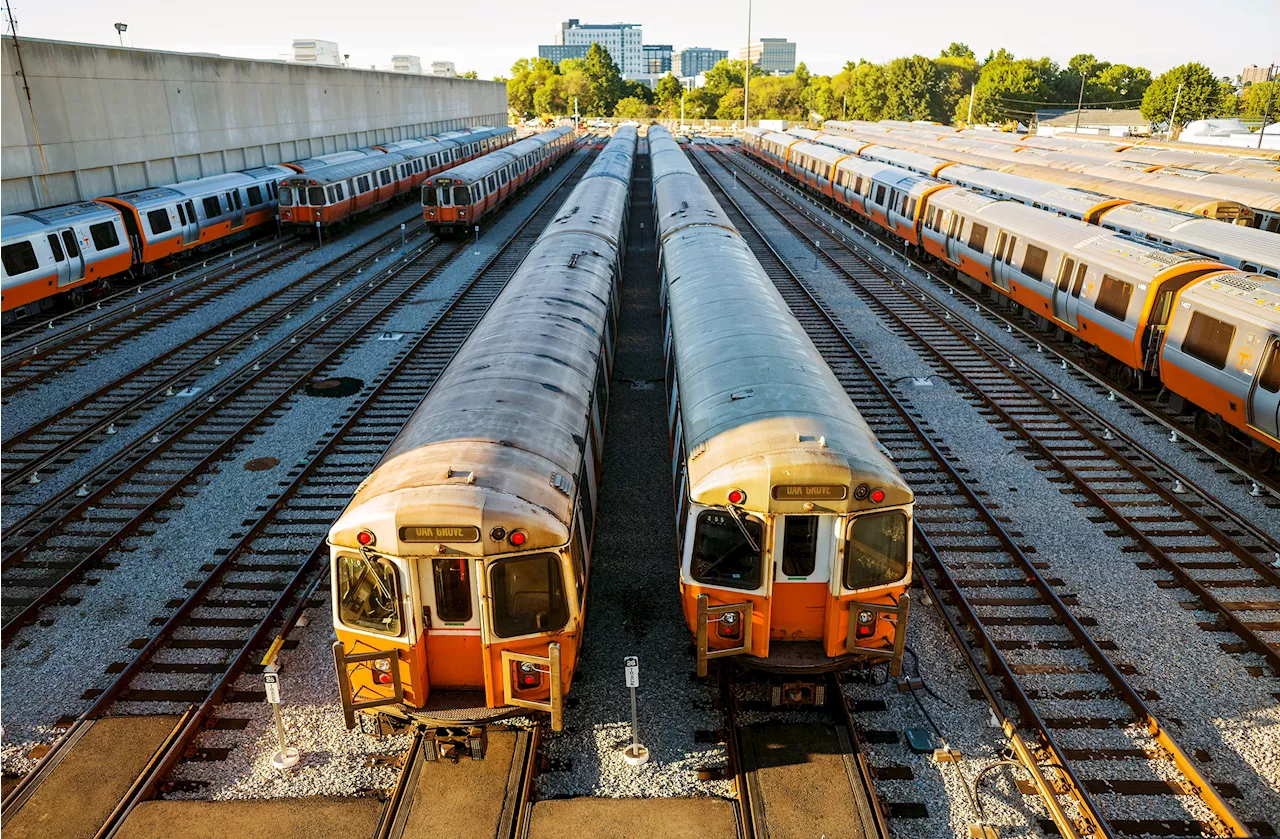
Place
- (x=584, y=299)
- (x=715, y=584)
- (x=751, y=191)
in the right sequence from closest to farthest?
(x=715, y=584), (x=584, y=299), (x=751, y=191)

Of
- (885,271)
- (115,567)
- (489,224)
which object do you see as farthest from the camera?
(489,224)

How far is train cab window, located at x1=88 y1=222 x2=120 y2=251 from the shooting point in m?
23.3

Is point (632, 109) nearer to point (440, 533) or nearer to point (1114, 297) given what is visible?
point (1114, 297)

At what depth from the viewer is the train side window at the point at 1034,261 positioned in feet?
65.3

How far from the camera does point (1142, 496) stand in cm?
1260

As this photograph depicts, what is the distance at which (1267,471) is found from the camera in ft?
43.1

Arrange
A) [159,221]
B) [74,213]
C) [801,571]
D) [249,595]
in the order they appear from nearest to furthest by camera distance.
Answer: [801,571]
[249,595]
[74,213]
[159,221]

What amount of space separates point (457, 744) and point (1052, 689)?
620cm

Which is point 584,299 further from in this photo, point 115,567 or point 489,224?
point 489,224

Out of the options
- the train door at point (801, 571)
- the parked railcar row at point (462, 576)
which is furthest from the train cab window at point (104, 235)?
the train door at point (801, 571)

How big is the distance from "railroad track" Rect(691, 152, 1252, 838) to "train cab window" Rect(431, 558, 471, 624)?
5.42 meters

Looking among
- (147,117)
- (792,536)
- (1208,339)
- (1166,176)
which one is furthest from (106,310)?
(1166,176)

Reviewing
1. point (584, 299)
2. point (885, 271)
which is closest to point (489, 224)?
point (885, 271)

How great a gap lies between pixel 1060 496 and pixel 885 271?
55.0 feet
